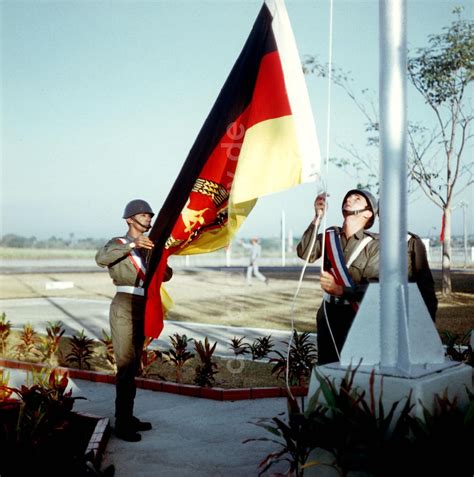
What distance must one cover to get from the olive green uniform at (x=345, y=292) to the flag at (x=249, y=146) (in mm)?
657

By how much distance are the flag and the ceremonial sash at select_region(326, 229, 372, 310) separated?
30.1 inches

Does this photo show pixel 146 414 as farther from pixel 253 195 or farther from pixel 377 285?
pixel 377 285

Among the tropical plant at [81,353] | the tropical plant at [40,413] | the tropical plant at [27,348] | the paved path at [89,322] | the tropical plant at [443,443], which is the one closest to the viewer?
the tropical plant at [443,443]

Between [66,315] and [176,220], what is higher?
[176,220]

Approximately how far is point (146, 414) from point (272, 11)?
3.98m

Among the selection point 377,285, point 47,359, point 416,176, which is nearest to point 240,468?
point 377,285

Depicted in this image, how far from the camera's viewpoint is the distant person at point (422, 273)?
14.6ft

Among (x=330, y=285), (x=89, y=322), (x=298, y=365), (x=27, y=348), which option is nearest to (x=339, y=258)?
(x=330, y=285)

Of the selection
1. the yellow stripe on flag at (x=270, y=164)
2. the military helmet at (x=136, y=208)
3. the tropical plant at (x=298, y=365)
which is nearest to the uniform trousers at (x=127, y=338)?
the military helmet at (x=136, y=208)

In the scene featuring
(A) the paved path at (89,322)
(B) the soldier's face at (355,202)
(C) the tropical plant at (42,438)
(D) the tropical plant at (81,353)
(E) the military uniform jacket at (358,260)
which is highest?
(B) the soldier's face at (355,202)

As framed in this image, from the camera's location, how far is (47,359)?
352 inches

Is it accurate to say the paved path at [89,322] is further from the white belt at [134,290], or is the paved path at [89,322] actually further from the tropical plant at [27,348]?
the white belt at [134,290]

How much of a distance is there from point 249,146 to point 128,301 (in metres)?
2.02

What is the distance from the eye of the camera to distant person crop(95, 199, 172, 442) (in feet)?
17.7
